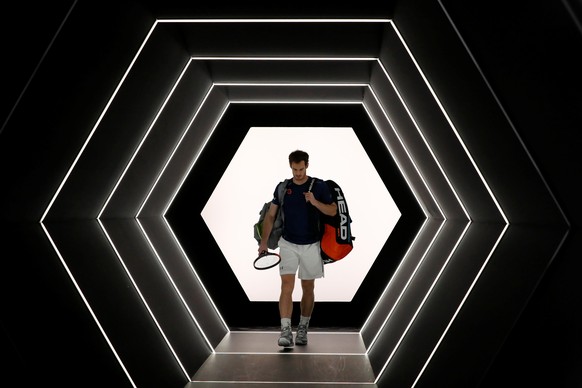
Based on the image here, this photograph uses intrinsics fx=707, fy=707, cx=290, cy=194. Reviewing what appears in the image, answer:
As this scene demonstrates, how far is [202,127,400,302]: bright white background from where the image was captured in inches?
295

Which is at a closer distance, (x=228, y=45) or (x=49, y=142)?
(x=49, y=142)

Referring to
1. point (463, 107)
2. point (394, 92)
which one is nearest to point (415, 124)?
point (394, 92)

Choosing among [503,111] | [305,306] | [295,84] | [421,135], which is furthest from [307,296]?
[503,111]

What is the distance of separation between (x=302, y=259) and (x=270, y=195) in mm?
2274

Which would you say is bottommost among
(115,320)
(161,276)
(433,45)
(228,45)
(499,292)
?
(499,292)

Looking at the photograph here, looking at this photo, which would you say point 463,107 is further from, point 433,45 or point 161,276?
point 161,276

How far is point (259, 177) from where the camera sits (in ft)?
25.3

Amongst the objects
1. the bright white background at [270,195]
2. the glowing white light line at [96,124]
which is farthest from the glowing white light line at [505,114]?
the bright white background at [270,195]

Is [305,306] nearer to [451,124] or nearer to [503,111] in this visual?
[451,124]

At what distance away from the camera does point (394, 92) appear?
17.5ft

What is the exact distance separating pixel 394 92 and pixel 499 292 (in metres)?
2.92

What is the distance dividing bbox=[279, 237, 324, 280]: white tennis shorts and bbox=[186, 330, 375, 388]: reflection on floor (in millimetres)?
625

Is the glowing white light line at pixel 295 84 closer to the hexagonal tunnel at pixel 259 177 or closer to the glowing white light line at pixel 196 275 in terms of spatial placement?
the hexagonal tunnel at pixel 259 177

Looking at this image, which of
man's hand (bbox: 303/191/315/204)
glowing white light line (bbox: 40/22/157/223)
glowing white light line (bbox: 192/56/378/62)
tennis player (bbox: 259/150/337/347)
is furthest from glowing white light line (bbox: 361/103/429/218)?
glowing white light line (bbox: 40/22/157/223)
